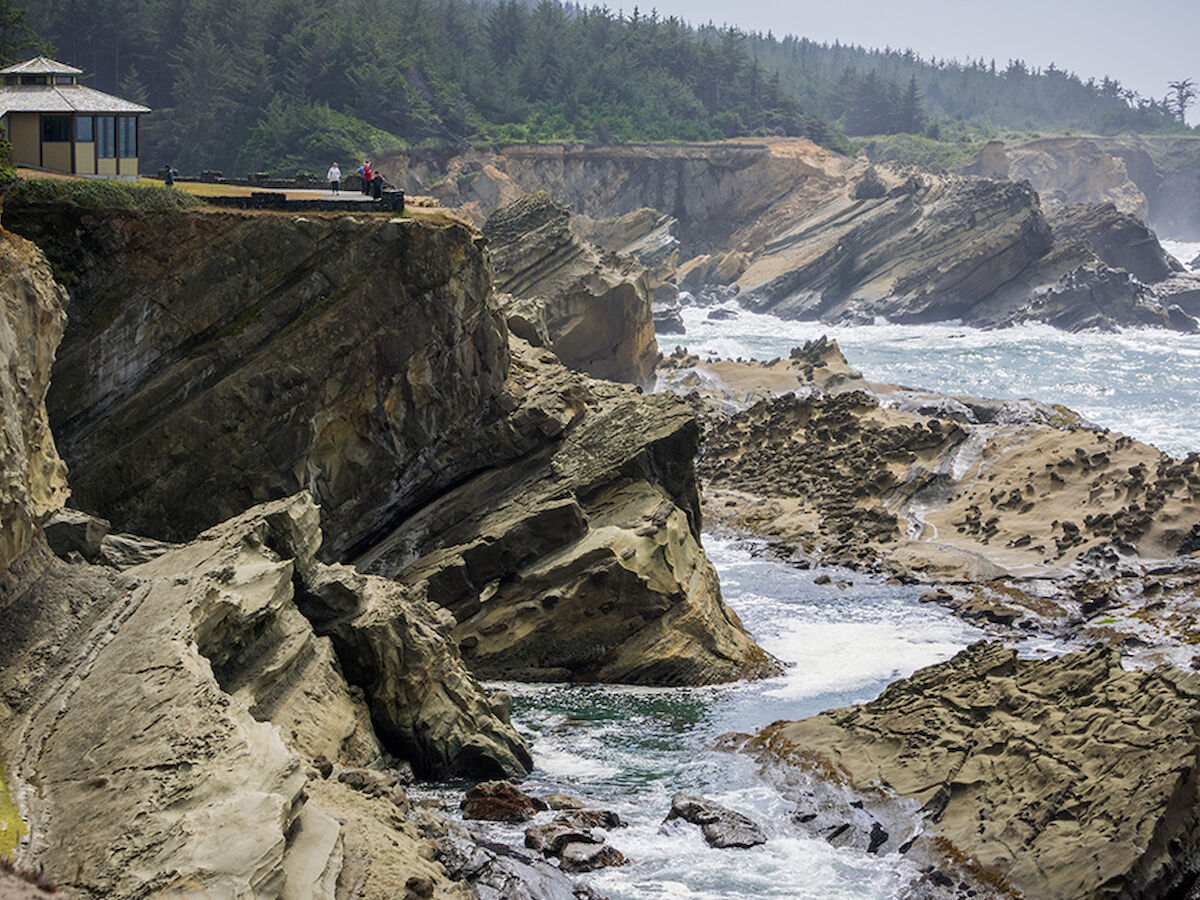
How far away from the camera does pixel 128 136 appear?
3434cm

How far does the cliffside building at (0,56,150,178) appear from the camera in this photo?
3256cm

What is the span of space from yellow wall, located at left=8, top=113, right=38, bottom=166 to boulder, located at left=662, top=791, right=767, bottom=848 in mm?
21969

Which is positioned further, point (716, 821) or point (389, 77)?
point (389, 77)

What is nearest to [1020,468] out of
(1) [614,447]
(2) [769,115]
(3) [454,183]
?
(1) [614,447]

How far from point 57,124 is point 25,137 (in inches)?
32.7

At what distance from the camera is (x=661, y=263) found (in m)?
93.8

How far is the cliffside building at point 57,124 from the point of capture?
3256 cm

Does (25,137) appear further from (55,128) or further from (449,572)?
(449,572)

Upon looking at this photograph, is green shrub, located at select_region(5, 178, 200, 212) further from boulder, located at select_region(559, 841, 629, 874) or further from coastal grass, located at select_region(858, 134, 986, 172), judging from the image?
coastal grass, located at select_region(858, 134, 986, 172)

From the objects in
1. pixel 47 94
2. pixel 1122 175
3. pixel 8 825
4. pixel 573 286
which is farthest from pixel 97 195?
pixel 1122 175

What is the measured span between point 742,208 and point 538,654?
95.5 m

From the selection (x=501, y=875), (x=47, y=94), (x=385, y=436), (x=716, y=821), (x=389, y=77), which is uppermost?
(x=389, y=77)

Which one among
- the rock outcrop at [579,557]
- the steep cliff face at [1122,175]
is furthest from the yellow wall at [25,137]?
the steep cliff face at [1122,175]

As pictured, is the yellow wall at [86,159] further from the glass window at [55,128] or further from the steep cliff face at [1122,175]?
the steep cliff face at [1122,175]
